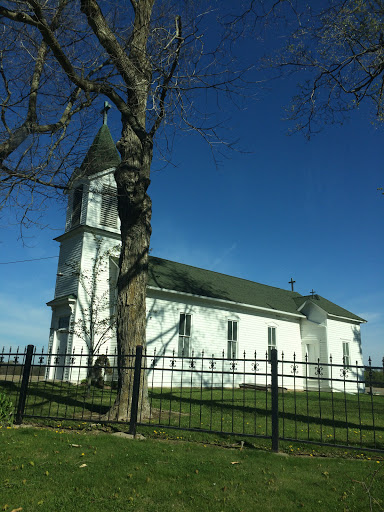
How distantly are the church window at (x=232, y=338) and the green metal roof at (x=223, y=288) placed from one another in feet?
4.12

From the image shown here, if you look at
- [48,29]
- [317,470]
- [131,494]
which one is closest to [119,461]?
[131,494]

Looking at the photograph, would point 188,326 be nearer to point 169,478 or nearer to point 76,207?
point 76,207

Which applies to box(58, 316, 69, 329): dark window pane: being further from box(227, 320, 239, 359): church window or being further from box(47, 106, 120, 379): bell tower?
box(227, 320, 239, 359): church window

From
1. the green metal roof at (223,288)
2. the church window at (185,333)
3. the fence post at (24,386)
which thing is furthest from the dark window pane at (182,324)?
the fence post at (24,386)

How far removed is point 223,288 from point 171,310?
463 centimetres

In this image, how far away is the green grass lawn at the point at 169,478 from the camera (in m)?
4.09

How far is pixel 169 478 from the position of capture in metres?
4.75

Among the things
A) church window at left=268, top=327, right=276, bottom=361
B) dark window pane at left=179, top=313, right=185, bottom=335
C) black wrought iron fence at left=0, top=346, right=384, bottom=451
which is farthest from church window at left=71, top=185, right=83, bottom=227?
church window at left=268, top=327, right=276, bottom=361

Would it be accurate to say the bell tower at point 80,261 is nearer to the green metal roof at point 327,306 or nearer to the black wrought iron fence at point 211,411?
the black wrought iron fence at point 211,411

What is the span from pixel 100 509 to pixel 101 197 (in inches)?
654

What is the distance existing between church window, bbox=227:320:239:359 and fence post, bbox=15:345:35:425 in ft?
44.8

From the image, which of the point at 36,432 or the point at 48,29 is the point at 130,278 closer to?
the point at 36,432

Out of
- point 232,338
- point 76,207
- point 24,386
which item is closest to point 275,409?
point 24,386

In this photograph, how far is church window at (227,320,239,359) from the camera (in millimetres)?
20562
